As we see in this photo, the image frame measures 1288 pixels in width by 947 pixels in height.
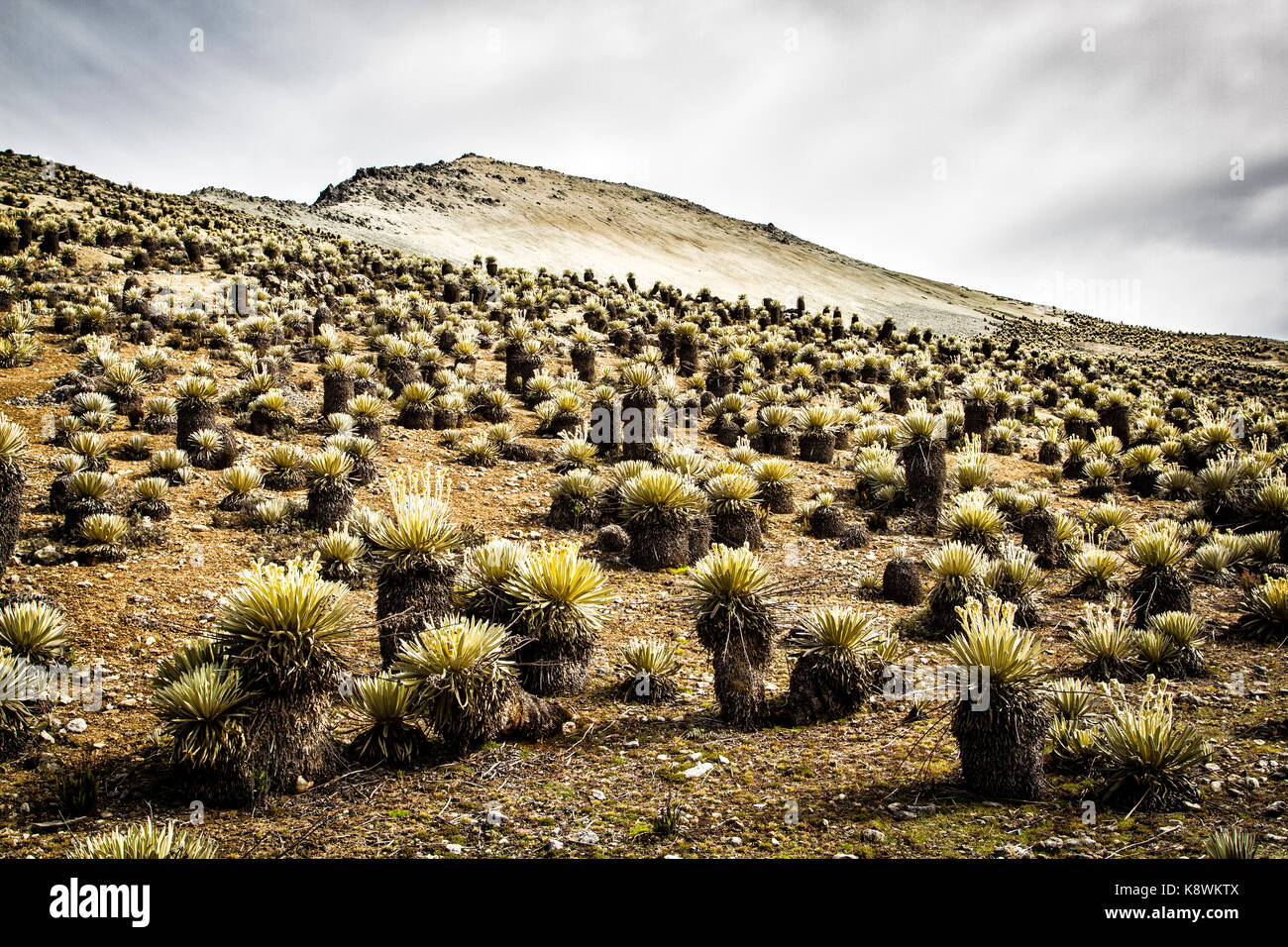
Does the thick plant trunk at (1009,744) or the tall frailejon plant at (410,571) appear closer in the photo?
the thick plant trunk at (1009,744)

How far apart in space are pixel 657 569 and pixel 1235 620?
21.6 ft

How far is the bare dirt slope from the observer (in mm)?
44062

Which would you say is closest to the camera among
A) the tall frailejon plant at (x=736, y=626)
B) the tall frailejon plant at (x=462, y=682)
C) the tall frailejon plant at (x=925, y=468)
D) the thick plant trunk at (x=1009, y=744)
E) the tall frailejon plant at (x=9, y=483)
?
the thick plant trunk at (x=1009, y=744)

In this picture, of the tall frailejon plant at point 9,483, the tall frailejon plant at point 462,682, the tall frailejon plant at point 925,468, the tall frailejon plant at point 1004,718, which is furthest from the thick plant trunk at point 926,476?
the tall frailejon plant at point 9,483

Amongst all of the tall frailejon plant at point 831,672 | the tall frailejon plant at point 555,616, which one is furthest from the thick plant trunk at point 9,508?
the tall frailejon plant at point 831,672

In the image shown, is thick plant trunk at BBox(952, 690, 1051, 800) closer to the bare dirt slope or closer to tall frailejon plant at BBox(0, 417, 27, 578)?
tall frailejon plant at BBox(0, 417, 27, 578)

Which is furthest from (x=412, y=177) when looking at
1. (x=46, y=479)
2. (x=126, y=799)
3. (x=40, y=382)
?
(x=126, y=799)

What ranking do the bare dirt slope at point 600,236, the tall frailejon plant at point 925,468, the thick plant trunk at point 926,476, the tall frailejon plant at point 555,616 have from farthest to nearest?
the bare dirt slope at point 600,236, the thick plant trunk at point 926,476, the tall frailejon plant at point 925,468, the tall frailejon plant at point 555,616

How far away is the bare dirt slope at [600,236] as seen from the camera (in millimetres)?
44062

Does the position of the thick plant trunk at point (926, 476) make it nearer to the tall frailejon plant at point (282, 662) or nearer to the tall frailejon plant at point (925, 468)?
the tall frailejon plant at point (925, 468)

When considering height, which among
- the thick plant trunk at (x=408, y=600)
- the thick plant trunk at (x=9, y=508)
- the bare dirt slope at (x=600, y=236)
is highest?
the bare dirt slope at (x=600, y=236)

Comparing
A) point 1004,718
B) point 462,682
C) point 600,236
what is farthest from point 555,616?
point 600,236

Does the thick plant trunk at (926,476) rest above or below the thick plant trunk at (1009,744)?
above

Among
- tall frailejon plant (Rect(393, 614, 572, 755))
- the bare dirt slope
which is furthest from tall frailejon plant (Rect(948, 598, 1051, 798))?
the bare dirt slope
